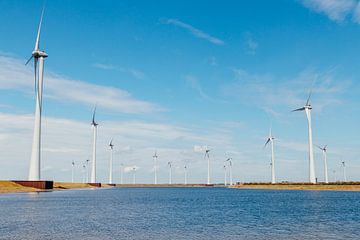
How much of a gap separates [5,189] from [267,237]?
415 feet

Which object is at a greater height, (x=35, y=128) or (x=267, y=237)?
(x=35, y=128)

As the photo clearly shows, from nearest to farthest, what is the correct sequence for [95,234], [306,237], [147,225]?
[306,237] → [95,234] → [147,225]

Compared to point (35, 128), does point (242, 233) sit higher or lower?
lower

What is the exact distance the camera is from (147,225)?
49.7m

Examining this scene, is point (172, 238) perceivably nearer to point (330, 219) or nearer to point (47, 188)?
point (330, 219)

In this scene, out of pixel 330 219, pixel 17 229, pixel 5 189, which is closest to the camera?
pixel 17 229

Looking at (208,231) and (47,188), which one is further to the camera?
(47,188)

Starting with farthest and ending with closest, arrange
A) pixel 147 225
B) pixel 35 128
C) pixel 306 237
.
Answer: pixel 35 128
pixel 147 225
pixel 306 237

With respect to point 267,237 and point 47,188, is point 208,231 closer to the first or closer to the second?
point 267,237

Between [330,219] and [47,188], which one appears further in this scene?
[47,188]

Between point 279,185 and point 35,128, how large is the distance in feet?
383

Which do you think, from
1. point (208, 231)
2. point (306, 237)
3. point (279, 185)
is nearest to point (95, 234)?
point (208, 231)

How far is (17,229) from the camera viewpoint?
4400 centimetres

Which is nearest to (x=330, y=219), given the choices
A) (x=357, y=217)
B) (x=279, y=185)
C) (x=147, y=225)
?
(x=357, y=217)
